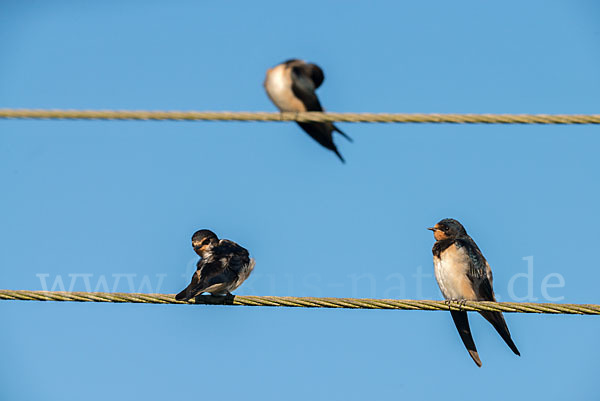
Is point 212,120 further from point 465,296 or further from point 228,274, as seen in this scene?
point 465,296

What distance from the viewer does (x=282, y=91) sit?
9.48 m

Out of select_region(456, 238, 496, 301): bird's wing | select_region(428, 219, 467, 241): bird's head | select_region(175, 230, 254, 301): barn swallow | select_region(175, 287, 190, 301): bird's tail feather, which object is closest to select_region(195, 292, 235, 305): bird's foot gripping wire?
select_region(175, 230, 254, 301): barn swallow

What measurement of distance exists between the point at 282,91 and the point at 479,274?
8.61ft

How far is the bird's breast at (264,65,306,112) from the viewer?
31.0ft

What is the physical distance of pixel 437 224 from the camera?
9531 millimetres

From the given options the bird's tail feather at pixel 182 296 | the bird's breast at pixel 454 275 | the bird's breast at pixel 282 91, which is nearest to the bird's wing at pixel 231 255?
the bird's tail feather at pixel 182 296

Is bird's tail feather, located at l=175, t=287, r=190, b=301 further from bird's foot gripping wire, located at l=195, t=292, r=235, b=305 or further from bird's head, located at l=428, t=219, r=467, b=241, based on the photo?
bird's head, located at l=428, t=219, r=467, b=241

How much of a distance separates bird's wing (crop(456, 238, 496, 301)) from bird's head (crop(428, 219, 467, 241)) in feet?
0.90

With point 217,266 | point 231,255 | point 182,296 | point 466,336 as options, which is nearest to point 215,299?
point 182,296

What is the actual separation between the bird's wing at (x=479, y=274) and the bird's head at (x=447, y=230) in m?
0.27

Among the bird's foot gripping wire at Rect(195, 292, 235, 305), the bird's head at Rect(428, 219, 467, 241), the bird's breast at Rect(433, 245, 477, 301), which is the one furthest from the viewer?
the bird's head at Rect(428, 219, 467, 241)

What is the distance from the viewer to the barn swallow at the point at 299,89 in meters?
9.33

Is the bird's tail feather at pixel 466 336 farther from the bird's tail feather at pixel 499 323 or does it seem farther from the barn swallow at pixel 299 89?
the barn swallow at pixel 299 89

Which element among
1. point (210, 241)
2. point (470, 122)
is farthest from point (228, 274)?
point (470, 122)
